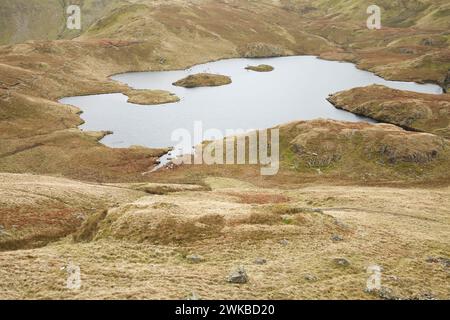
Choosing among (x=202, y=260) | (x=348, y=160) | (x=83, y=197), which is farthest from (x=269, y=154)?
(x=202, y=260)

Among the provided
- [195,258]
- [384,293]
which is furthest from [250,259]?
[384,293]

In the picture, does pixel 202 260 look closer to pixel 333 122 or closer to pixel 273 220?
pixel 273 220

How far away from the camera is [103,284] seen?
28.5 metres

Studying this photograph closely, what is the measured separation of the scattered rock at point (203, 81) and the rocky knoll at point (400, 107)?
4533 centimetres

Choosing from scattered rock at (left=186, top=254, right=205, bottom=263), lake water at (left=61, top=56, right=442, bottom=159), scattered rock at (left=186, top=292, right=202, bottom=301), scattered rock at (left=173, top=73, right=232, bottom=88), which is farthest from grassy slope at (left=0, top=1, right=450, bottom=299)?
scattered rock at (left=173, top=73, right=232, bottom=88)

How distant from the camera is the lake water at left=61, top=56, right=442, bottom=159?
395 feet

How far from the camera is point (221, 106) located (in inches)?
5600

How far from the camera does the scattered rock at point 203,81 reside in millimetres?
174875

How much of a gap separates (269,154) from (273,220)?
5319 centimetres

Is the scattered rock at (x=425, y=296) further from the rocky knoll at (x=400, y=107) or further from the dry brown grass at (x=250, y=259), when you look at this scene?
the rocky knoll at (x=400, y=107)

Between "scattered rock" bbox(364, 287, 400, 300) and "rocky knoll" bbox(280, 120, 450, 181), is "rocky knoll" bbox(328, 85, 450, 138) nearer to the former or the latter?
"rocky knoll" bbox(280, 120, 450, 181)

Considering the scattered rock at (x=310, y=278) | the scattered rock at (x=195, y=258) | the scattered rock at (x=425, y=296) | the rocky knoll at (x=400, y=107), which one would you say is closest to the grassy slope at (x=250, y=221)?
the scattered rock at (x=425, y=296)

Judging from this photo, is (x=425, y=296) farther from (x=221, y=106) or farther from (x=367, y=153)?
(x=221, y=106)

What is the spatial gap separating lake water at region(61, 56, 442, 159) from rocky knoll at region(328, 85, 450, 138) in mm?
5298
